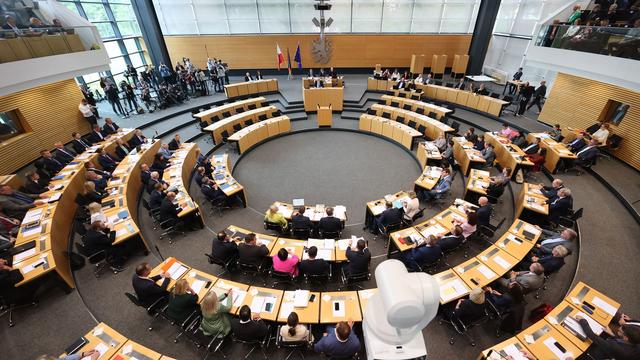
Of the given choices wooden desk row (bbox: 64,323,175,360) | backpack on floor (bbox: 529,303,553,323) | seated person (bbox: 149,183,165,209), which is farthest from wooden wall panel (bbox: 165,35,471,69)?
wooden desk row (bbox: 64,323,175,360)

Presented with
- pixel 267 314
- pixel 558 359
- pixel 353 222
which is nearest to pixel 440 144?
pixel 353 222

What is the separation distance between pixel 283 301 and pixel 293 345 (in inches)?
32.9

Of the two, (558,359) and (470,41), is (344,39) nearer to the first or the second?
(470,41)

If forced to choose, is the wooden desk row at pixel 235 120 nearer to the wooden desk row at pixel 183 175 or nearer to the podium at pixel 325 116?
the wooden desk row at pixel 183 175

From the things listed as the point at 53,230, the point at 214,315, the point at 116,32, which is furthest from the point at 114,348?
the point at 116,32

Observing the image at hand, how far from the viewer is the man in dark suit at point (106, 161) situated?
33.2ft

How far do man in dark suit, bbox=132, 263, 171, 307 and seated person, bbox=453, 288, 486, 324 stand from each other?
228 inches

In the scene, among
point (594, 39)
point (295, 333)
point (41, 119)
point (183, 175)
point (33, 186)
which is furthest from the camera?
point (41, 119)

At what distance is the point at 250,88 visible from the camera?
1802 centimetres

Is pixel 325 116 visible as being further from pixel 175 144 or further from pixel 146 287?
pixel 146 287

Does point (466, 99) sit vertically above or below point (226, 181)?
above

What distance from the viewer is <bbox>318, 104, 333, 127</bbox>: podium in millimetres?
15125

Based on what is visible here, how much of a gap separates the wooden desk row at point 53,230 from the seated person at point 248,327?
172 inches

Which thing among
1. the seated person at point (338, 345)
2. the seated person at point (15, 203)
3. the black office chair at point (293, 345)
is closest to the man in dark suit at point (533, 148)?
the seated person at point (338, 345)
